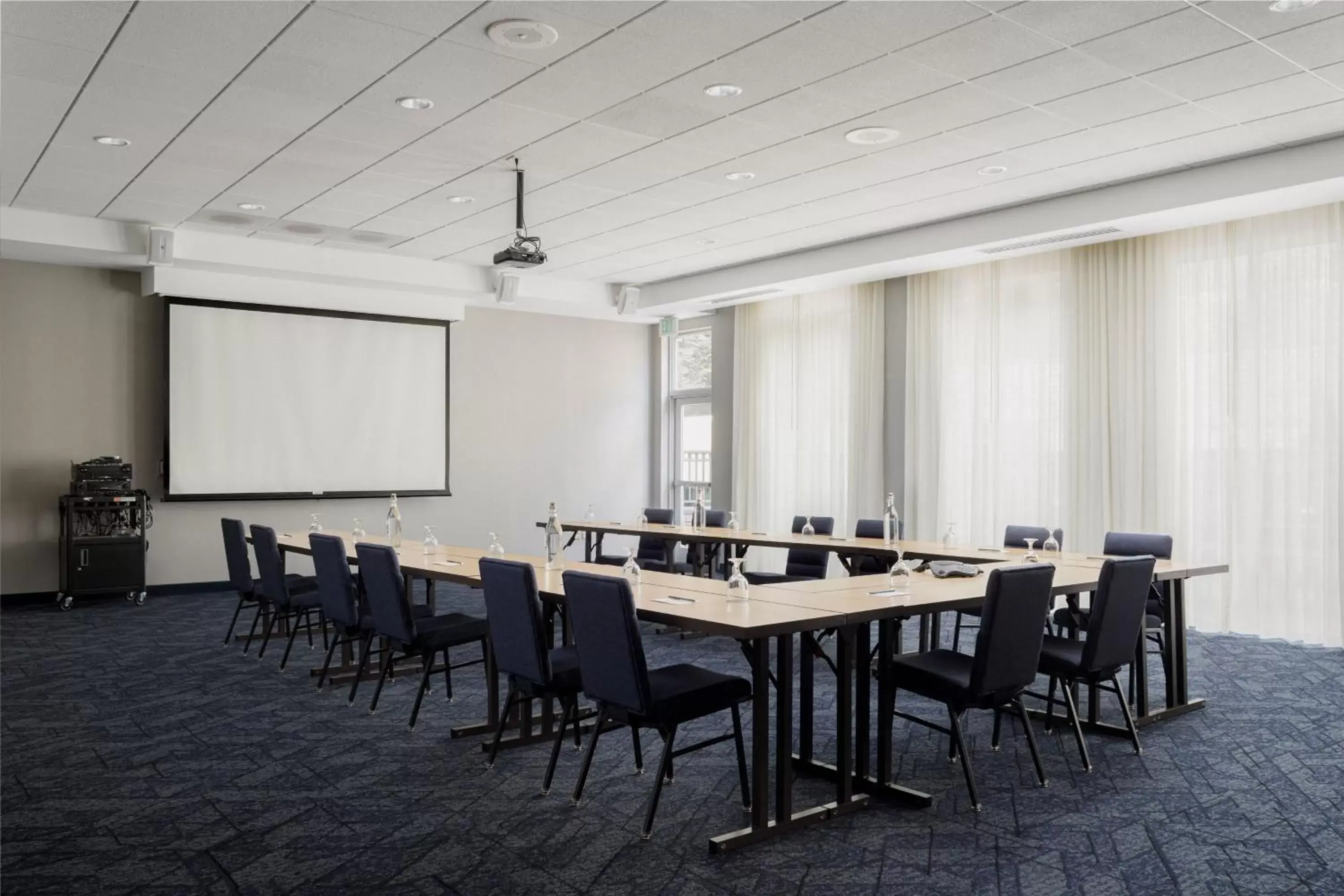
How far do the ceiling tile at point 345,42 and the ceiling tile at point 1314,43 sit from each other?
3966mm

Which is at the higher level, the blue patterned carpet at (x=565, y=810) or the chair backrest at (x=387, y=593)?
the chair backrest at (x=387, y=593)

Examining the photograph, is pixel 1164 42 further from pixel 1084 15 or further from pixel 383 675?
pixel 383 675

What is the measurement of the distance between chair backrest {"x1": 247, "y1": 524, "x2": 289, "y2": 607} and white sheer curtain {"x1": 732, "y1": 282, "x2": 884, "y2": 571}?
577 cm

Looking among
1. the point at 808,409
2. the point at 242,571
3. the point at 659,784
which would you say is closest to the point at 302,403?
the point at 242,571

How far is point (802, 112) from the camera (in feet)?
18.5

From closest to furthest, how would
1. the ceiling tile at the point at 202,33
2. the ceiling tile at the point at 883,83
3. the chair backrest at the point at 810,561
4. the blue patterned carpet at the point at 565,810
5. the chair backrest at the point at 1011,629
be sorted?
the blue patterned carpet at the point at 565,810 → the chair backrest at the point at 1011,629 → the ceiling tile at the point at 202,33 → the ceiling tile at the point at 883,83 → the chair backrest at the point at 810,561

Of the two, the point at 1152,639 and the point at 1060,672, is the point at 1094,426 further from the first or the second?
the point at 1060,672

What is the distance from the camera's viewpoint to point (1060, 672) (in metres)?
4.38

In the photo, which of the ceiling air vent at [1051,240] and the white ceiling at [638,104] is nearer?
the white ceiling at [638,104]

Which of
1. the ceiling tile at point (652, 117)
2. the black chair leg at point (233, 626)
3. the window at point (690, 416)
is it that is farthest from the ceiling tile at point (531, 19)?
the window at point (690, 416)

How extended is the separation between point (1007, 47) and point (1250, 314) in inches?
151

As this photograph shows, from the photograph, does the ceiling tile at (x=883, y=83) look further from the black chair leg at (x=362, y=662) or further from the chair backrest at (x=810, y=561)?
the black chair leg at (x=362, y=662)

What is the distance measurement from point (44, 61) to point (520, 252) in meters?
2.77

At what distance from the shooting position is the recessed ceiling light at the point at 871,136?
Answer: 5957 mm
